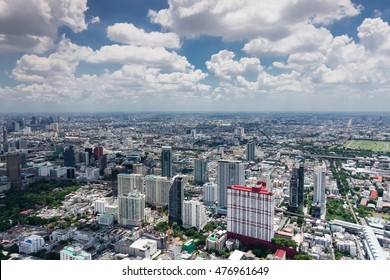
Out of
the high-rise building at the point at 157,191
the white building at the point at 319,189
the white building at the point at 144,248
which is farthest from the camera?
the white building at the point at 319,189

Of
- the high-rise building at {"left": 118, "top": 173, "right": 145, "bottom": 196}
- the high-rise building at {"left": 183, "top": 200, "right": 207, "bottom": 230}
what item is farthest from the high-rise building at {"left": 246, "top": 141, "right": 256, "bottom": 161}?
the high-rise building at {"left": 183, "top": 200, "right": 207, "bottom": 230}

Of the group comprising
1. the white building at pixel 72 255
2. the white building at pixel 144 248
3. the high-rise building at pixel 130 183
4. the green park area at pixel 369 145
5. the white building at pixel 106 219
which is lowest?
the white building at pixel 106 219

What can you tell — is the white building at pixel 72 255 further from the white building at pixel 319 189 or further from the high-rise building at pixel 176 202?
the white building at pixel 319 189

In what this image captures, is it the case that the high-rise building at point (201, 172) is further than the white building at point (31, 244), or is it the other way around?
the high-rise building at point (201, 172)

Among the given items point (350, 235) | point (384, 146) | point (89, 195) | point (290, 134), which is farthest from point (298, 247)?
point (290, 134)

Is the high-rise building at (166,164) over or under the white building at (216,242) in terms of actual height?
over

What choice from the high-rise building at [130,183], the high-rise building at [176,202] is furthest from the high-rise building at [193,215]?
the high-rise building at [130,183]

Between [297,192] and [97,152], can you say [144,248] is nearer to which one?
[297,192]

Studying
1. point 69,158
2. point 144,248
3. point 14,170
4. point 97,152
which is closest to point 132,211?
point 144,248
